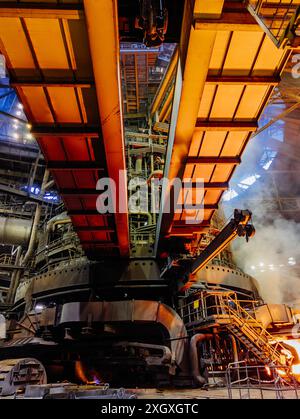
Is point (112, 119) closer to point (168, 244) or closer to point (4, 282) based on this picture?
point (168, 244)

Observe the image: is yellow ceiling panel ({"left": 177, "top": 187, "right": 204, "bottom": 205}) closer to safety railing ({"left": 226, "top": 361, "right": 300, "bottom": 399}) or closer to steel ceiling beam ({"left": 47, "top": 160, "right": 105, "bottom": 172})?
steel ceiling beam ({"left": 47, "top": 160, "right": 105, "bottom": 172})

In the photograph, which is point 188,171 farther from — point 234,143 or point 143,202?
point 143,202

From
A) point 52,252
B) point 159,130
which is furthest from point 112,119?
point 159,130

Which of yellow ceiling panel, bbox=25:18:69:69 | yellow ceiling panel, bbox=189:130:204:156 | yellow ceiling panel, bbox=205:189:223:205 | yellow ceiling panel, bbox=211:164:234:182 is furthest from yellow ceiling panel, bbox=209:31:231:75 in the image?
yellow ceiling panel, bbox=205:189:223:205

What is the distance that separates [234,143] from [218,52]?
2.31 m

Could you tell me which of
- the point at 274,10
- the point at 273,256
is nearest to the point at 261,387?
the point at 274,10

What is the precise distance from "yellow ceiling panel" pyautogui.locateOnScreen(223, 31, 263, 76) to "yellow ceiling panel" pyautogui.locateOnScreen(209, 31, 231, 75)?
0.28ft

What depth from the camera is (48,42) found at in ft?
13.1

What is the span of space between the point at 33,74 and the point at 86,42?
1.14m

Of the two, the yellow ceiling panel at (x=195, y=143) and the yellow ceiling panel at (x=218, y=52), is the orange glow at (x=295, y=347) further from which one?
the yellow ceiling panel at (x=218, y=52)

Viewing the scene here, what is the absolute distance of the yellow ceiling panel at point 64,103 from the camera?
189 inches

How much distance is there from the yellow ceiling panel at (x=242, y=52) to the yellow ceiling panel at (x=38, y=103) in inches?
124

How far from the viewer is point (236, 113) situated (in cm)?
553
